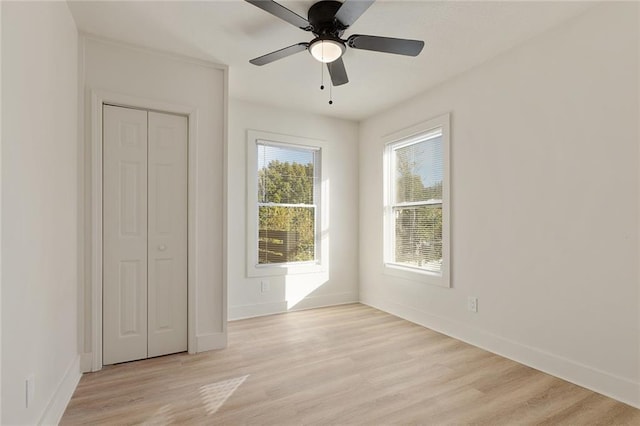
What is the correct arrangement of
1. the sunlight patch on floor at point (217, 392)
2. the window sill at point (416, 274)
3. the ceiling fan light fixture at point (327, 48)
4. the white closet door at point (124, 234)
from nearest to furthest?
the sunlight patch on floor at point (217, 392) < the ceiling fan light fixture at point (327, 48) < the white closet door at point (124, 234) < the window sill at point (416, 274)

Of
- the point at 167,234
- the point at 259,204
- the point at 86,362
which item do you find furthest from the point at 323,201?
the point at 86,362

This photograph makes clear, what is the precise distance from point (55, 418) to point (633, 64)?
4.08 meters

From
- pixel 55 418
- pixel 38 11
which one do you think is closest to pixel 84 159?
pixel 38 11

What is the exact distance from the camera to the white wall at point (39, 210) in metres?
1.47

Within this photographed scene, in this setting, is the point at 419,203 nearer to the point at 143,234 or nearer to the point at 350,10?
the point at 350,10

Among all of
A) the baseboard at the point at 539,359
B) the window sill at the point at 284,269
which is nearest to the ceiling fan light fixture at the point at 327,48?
the window sill at the point at 284,269

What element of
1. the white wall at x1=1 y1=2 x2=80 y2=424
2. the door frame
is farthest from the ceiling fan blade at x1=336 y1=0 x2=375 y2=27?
the door frame

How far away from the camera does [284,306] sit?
14.3 feet

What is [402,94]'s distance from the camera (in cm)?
390

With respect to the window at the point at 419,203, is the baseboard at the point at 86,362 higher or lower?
lower

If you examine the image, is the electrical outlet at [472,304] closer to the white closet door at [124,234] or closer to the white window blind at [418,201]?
the white window blind at [418,201]

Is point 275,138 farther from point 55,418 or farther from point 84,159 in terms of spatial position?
point 55,418

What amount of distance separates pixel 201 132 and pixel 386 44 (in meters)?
1.76

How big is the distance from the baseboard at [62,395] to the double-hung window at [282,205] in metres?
1.94
